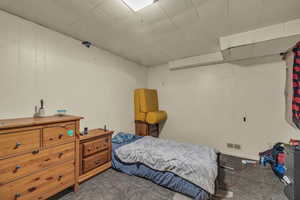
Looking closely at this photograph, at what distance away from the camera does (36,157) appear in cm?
151

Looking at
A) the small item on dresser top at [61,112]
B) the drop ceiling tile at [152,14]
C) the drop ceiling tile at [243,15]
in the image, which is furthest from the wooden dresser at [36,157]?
the drop ceiling tile at [243,15]

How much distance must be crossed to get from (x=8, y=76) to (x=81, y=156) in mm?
1590

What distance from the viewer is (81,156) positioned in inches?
80.8

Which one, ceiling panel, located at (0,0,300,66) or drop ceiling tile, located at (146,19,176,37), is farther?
drop ceiling tile, located at (146,19,176,37)

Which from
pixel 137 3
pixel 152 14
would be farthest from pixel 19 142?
pixel 152 14

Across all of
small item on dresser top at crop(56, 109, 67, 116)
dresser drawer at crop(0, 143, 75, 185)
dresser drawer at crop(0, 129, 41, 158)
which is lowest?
dresser drawer at crop(0, 143, 75, 185)

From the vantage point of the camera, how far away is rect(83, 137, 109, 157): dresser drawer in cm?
210

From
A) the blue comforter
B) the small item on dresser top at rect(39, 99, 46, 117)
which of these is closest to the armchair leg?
the blue comforter

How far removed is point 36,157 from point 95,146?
0.84 metres

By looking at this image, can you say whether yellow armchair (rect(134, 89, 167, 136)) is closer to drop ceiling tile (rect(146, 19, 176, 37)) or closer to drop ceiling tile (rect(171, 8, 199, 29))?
drop ceiling tile (rect(146, 19, 176, 37))

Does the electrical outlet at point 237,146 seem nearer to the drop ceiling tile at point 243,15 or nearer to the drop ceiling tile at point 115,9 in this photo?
the drop ceiling tile at point 243,15

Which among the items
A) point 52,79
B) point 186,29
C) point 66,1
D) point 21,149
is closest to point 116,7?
point 66,1

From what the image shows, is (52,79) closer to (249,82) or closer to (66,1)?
(66,1)

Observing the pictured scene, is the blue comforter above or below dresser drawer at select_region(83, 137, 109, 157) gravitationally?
below
